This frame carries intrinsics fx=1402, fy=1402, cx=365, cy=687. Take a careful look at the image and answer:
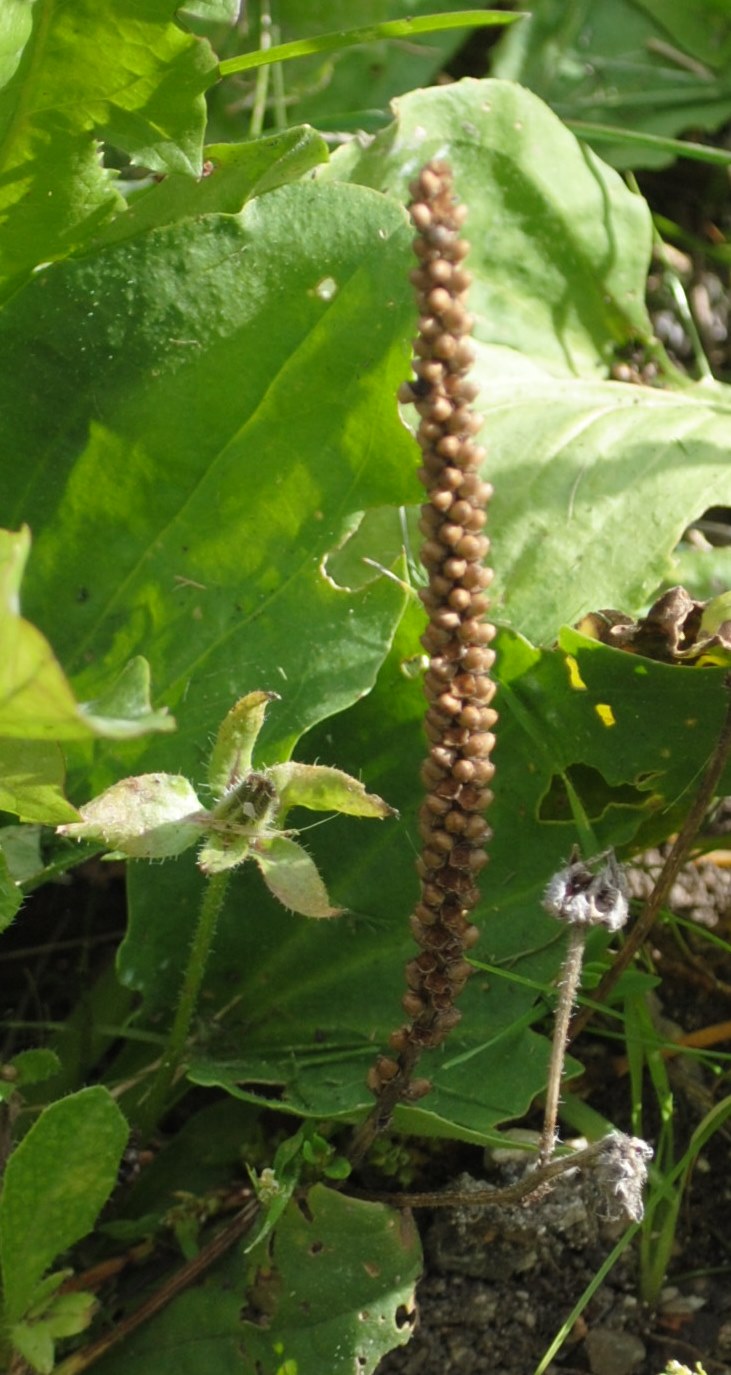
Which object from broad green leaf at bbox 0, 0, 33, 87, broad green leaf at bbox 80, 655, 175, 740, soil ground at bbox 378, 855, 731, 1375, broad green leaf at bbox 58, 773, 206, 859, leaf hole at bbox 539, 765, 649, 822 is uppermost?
broad green leaf at bbox 0, 0, 33, 87

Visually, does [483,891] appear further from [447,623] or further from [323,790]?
[447,623]

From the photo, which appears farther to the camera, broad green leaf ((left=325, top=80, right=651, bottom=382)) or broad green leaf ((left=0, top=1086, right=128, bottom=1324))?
broad green leaf ((left=325, top=80, right=651, bottom=382))

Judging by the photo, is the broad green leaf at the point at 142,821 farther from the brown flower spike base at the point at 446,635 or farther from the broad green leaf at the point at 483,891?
the broad green leaf at the point at 483,891

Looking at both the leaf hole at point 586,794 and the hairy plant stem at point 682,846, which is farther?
the leaf hole at point 586,794

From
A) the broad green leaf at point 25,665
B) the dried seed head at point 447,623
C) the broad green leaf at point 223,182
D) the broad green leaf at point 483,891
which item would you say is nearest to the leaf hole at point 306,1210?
the broad green leaf at point 483,891

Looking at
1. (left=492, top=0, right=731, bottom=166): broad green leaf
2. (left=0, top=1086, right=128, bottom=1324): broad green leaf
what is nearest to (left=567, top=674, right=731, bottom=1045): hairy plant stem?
(left=0, top=1086, right=128, bottom=1324): broad green leaf

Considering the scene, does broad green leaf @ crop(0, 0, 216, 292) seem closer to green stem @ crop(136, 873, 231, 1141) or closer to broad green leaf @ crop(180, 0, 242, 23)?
broad green leaf @ crop(180, 0, 242, 23)

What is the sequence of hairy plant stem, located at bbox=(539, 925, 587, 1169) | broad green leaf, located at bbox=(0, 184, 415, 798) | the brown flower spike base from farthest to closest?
1. broad green leaf, located at bbox=(0, 184, 415, 798)
2. hairy plant stem, located at bbox=(539, 925, 587, 1169)
3. the brown flower spike base
